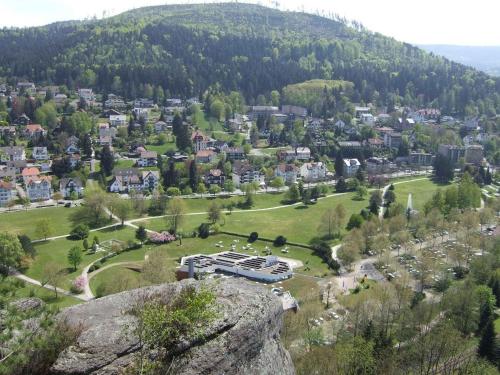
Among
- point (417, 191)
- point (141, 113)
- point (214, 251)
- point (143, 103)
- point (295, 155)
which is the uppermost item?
point (143, 103)

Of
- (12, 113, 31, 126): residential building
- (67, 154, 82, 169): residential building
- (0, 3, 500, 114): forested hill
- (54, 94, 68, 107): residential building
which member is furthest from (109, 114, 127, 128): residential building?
(67, 154, 82, 169): residential building

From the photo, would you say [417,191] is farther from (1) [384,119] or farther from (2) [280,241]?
(1) [384,119]

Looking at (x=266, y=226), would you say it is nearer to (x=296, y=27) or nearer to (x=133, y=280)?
(x=133, y=280)

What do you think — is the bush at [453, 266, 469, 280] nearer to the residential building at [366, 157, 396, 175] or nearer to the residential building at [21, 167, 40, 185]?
the residential building at [366, 157, 396, 175]

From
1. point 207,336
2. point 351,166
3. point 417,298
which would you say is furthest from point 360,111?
point 207,336

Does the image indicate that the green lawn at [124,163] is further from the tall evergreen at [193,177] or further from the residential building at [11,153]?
the residential building at [11,153]

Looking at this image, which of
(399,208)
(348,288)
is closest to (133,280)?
(348,288)

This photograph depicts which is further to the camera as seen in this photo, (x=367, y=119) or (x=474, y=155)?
(x=367, y=119)
